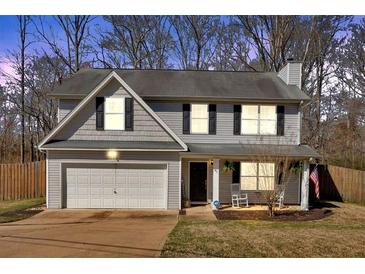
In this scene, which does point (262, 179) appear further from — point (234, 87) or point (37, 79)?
point (37, 79)

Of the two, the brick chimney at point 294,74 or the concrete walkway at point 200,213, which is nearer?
the concrete walkway at point 200,213

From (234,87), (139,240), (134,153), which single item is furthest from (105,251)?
(234,87)

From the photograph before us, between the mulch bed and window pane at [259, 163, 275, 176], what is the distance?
6.71 ft

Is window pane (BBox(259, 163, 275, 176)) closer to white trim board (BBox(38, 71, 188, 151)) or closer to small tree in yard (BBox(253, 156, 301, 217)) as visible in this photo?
small tree in yard (BBox(253, 156, 301, 217))

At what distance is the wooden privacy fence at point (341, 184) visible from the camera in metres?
16.5

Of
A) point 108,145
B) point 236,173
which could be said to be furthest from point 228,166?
point 108,145

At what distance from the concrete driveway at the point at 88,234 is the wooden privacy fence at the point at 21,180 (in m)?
4.13

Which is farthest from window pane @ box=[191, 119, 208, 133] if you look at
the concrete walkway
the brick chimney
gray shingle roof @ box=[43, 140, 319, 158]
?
the brick chimney

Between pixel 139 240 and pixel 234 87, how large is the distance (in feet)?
33.4

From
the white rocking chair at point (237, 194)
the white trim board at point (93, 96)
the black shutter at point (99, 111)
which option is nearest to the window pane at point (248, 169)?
the white rocking chair at point (237, 194)

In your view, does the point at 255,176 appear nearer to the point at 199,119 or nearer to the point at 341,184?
the point at 199,119

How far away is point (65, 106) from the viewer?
15.7 meters

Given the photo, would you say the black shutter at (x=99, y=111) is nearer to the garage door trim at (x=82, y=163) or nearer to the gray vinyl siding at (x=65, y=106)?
the garage door trim at (x=82, y=163)

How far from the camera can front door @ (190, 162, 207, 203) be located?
15.6 metres
